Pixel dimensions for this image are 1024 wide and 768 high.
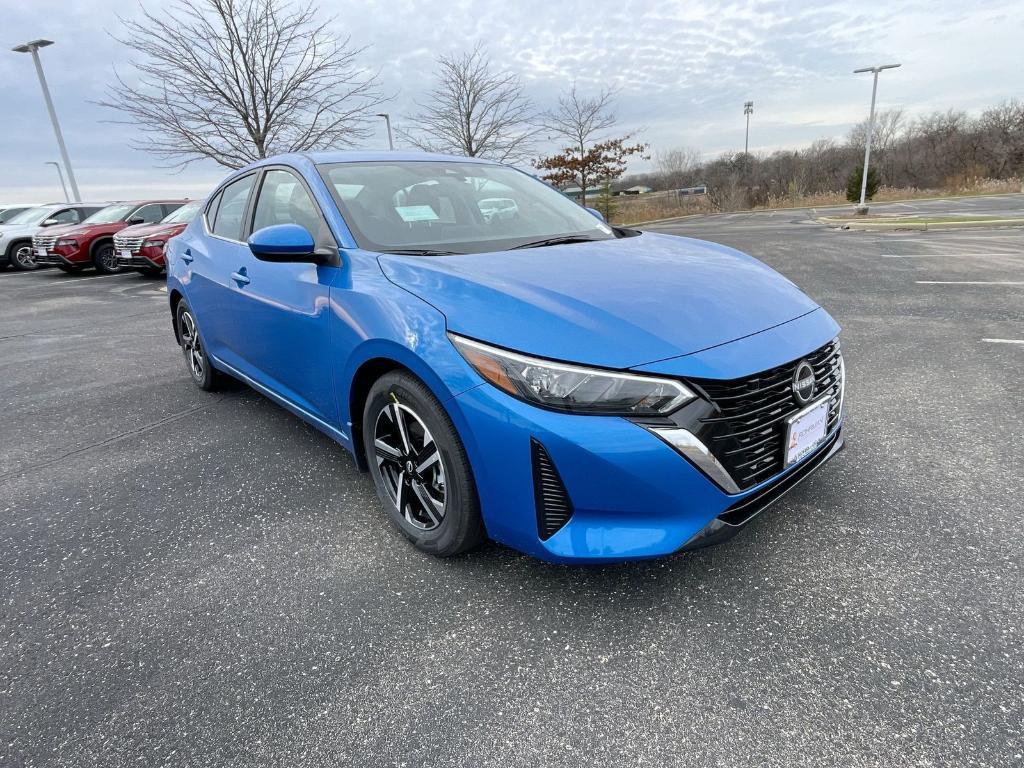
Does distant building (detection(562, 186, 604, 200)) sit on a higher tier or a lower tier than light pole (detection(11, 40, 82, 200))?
lower

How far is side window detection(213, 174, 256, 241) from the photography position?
357cm

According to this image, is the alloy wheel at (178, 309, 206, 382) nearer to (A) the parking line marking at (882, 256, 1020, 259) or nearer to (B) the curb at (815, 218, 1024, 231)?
(A) the parking line marking at (882, 256, 1020, 259)

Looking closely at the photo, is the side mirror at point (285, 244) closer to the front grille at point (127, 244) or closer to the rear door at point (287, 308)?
the rear door at point (287, 308)

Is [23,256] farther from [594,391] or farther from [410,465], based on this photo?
[594,391]

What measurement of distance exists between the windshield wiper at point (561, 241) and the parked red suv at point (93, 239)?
537 inches

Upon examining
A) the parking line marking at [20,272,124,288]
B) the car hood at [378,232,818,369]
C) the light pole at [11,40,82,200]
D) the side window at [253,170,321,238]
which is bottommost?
the parking line marking at [20,272,124,288]

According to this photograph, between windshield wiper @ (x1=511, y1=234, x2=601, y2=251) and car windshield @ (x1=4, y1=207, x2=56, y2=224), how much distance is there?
63.6 ft

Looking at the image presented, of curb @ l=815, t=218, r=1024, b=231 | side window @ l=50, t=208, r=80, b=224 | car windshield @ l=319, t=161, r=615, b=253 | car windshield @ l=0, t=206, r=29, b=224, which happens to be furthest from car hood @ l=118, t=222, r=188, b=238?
curb @ l=815, t=218, r=1024, b=231

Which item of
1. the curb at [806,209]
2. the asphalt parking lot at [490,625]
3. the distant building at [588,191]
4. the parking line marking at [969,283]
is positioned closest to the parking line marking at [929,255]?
the parking line marking at [969,283]

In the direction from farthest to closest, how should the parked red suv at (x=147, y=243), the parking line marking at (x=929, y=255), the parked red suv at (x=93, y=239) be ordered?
the parked red suv at (x=93, y=239) → the parked red suv at (x=147, y=243) → the parking line marking at (x=929, y=255)

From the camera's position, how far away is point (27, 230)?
53.8 feet

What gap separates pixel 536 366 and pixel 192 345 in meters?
3.76

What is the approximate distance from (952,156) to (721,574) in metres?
60.3

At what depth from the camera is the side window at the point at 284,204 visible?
9.21 feet
